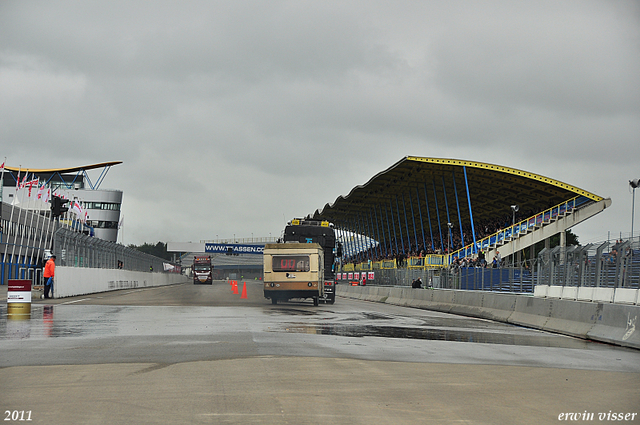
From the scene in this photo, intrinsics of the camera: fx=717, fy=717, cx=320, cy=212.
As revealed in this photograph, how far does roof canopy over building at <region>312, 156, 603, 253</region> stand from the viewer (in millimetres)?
53812

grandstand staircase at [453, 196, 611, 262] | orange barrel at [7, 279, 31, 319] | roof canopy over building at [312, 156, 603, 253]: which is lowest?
orange barrel at [7, 279, 31, 319]

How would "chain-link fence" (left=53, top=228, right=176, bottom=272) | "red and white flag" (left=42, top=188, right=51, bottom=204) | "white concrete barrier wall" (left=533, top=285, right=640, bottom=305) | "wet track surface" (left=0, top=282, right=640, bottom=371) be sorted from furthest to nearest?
"red and white flag" (left=42, top=188, right=51, bottom=204)
"chain-link fence" (left=53, top=228, right=176, bottom=272)
"white concrete barrier wall" (left=533, top=285, right=640, bottom=305)
"wet track surface" (left=0, top=282, right=640, bottom=371)

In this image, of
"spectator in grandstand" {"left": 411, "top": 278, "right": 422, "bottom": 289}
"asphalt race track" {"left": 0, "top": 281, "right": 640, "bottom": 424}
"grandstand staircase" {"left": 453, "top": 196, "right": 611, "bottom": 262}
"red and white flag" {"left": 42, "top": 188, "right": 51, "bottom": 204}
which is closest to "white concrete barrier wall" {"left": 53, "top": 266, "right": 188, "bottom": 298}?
"spectator in grandstand" {"left": 411, "top": 278, "right": 422, "bottom": 289}

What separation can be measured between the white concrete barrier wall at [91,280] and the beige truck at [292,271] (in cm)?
1021

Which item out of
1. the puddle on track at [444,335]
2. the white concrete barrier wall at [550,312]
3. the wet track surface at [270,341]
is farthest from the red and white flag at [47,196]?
the puddle on track at [444,335]

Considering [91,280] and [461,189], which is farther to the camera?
[461,189]

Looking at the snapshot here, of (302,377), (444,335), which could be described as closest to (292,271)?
(444,335)

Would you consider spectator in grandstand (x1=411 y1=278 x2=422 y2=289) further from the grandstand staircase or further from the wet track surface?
the wet track surface

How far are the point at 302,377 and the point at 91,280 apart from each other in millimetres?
34359

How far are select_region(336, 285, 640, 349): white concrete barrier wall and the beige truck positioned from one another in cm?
529

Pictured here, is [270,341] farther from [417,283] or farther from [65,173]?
[65,173]

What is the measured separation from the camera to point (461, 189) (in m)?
67.1

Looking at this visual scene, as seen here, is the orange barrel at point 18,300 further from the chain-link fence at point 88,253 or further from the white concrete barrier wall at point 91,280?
the chain-link fence at point 88,253

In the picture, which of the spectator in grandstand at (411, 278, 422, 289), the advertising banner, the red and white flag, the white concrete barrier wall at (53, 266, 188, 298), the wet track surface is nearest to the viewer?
the wet track surface
